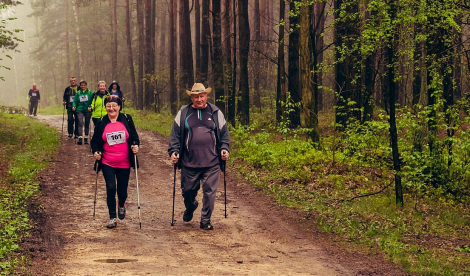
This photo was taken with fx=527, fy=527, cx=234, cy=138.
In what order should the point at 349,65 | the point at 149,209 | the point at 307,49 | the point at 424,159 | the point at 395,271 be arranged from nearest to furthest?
1. the point at 395,271
2. the point at 149,209
3. the point at 424,159
4. the point at 307,49
5. the point at 349,65

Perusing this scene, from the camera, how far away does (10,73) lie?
116375 mm

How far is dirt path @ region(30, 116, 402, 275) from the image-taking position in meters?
6.45

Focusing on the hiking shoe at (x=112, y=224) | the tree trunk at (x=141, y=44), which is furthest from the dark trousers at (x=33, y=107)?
the hiking shoe at (x=112, y=224)

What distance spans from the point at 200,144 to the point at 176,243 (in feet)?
5.32

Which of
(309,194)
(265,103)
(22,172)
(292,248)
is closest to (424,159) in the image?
(309,194)

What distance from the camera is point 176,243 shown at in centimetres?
754

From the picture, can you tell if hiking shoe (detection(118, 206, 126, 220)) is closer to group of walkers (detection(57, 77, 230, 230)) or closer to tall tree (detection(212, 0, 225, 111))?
group of walkers (detection(57, 77, 230, 230))

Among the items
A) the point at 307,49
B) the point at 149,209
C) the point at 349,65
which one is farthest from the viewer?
the point at 349,65

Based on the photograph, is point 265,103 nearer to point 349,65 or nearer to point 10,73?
point 349,65

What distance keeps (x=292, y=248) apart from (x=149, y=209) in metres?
3.50

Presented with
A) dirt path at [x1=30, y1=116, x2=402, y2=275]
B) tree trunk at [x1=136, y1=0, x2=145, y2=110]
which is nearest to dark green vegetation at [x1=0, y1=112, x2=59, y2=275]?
dirt path at [x1=30, y1=116, x2=402, y2=275]

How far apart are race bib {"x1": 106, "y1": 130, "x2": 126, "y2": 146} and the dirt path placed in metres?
1.37

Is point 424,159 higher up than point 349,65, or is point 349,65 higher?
point 349,65

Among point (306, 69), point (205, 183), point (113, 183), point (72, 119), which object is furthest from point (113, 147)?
point (72, 119)
